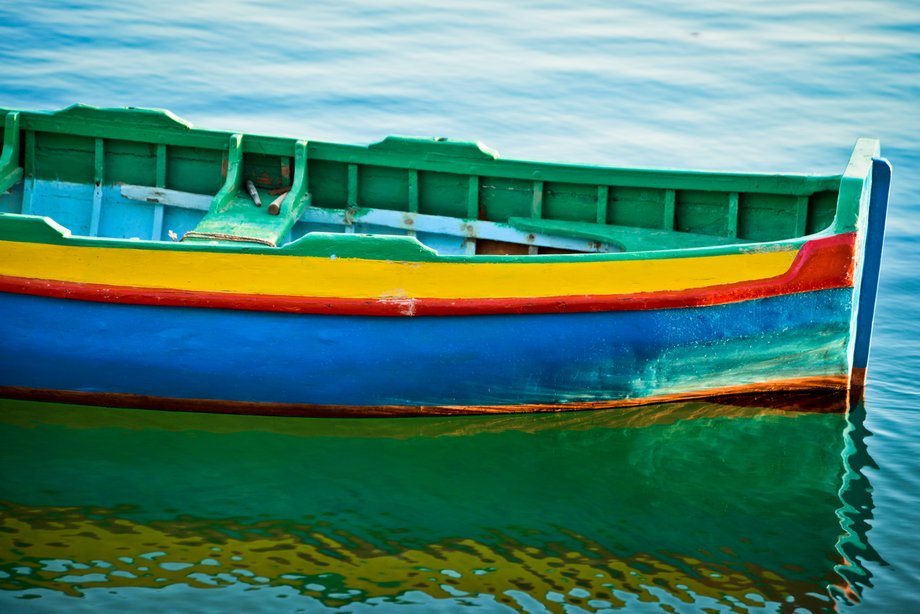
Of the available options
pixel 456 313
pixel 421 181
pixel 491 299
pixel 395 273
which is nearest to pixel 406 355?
pixel 456 313

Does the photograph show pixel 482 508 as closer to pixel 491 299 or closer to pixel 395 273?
pixel 491 299

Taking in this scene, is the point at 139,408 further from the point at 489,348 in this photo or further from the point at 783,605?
the point at 783,605

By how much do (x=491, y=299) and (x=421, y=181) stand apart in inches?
73.1

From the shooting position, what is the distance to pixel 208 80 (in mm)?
15711

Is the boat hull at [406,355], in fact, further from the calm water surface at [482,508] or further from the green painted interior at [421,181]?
the green painted interior at [421,181]

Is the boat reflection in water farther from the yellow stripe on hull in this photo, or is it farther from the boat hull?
the yellow stripe on hull

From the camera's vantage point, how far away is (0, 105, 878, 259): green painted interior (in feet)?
26.7

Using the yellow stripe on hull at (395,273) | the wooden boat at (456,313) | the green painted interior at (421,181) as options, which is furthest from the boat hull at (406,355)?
the green painted interior at (421,181)

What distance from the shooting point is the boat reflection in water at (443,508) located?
6.04 meters

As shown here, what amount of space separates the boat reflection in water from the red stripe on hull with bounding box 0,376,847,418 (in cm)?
7

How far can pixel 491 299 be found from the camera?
721 centimetres

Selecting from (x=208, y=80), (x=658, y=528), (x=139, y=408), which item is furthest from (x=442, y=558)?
(x=208, y=80)

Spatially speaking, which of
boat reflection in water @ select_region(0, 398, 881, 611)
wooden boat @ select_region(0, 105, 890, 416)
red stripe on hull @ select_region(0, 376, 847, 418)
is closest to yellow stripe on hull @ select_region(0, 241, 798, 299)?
wooden boat @ select_region(0, 105, 890, 416)

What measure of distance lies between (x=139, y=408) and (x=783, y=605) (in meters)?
4.08
